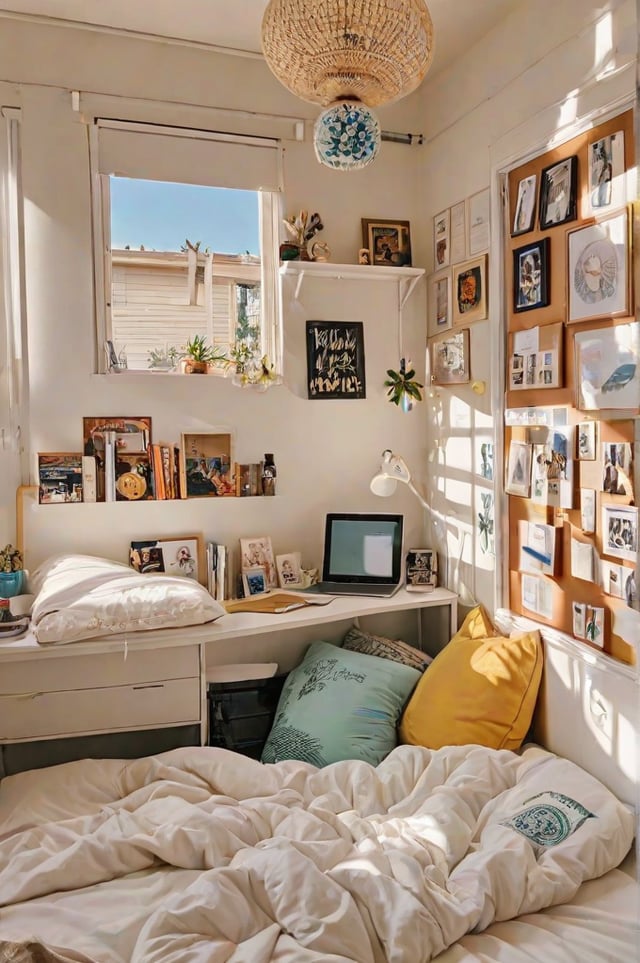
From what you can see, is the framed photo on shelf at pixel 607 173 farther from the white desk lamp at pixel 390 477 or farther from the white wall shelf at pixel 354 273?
the white desk lamp at pixel 390 477

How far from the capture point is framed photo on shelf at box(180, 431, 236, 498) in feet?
8.78

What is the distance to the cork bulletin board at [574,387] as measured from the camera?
6.26 ft

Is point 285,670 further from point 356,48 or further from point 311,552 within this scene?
point 356,48

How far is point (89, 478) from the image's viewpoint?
8.34 feet

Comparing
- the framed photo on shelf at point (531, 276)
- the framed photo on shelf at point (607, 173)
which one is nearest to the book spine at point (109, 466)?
the framed photo on shelf at point (531, 276)

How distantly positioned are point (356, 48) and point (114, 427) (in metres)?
1.52

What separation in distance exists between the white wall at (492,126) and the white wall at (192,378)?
18 cm

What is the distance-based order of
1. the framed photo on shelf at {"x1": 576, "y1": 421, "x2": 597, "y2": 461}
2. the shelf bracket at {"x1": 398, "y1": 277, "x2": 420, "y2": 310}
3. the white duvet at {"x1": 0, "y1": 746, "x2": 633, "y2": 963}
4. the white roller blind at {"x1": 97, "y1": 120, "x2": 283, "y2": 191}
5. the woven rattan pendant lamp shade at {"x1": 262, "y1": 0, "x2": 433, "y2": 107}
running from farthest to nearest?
the shelf bracket at {"x1": 398, "y1": 277, "x2": 420, "y2": 310} → the white roller blind at {"x1": 97, "y1": 120, "x2": 283, "y2": 191} → the framed photo on shelf at {"x1": 576, "y1": 421, "x2": 597, "y2": 461} → the woven rattan pendant lamp shade at {"x1": 262, "y1": 0, "x2": 433, "y2": 107} → the white duvet at {"x1": 0, "y1": 746, "x2": 633, "y2": 963}

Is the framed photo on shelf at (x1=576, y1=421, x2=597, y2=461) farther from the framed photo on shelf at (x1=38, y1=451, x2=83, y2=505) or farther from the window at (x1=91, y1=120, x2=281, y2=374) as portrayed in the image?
the framed photo on shelf at (x1=38, y1=451, x2=83, y2=505)

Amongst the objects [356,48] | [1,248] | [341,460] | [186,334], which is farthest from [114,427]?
[356,48]

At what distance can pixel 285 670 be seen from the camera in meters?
2.84

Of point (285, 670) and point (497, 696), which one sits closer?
point (497, 696)

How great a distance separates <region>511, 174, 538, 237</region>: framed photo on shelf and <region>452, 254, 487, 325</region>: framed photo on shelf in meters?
0.21

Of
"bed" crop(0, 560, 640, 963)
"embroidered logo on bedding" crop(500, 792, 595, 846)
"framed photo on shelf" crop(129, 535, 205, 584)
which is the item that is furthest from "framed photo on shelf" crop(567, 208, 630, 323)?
"framed photo on shelf" crop(129, 535, 205, 584)
